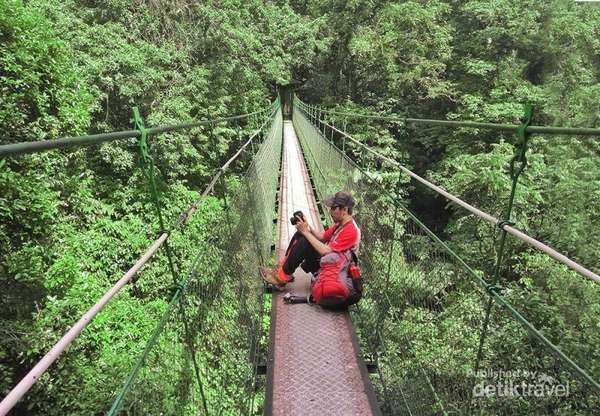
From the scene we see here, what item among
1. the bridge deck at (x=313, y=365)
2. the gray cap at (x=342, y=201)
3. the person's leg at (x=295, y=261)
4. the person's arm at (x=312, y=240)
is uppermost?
the gray cap at (x=342, y=201)

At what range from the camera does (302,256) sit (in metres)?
2.20

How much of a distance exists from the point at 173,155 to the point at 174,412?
6594 millimetres

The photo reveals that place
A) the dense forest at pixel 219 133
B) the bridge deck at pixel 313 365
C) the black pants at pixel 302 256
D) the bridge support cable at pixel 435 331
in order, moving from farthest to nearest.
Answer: the dense forest at pixel 219 133 < the black pants at pixel 302 256 < the bridge deck at pixel 313 365 < the bridge support cable at pixel 435 331

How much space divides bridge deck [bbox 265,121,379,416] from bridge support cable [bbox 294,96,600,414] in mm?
132

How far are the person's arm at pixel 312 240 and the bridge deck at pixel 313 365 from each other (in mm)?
274

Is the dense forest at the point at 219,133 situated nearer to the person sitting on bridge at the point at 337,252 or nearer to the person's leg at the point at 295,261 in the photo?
the person sitting on bridge at the point at 337,252

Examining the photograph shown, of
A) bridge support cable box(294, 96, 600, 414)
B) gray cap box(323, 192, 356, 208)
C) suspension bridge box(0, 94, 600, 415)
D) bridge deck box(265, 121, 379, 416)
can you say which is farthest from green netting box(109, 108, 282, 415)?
bridge support cable box(294, 96, 600, 414)

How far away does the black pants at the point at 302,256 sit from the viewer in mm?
2180

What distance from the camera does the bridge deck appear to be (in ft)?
5.01

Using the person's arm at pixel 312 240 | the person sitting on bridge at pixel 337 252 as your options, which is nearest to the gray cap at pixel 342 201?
the person sitting on bridge at pixel 337 252

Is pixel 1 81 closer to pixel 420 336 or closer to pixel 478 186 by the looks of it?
pixel 420 336

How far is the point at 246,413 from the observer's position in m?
1.75

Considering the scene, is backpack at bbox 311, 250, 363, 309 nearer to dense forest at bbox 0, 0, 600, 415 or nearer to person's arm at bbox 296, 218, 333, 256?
person's arm at bbox 296, 218, 333, 256

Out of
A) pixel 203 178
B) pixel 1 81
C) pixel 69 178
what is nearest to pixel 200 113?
pixel 203 178
